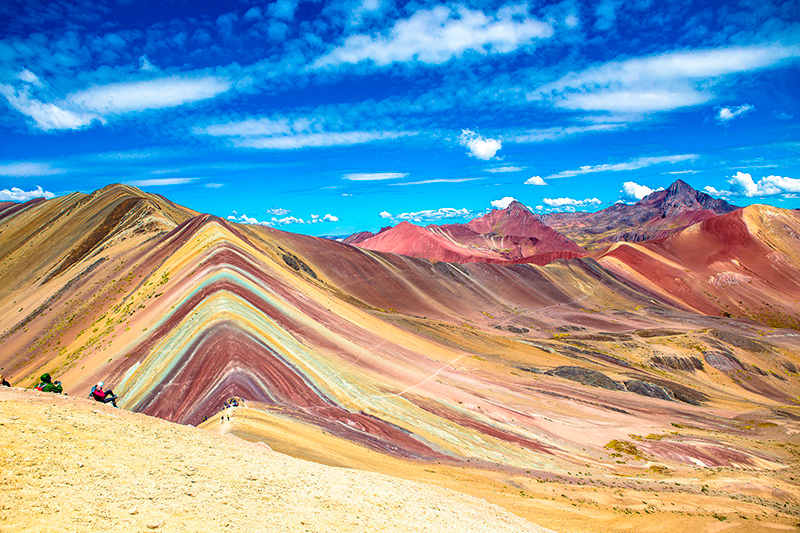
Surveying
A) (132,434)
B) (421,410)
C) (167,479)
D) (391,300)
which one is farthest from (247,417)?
(391,300)

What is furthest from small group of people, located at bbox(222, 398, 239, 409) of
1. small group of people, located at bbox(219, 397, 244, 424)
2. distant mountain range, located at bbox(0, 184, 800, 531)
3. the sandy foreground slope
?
the sandy foreground slope

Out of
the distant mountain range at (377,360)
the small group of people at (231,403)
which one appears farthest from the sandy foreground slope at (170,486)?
the small group of people at (231,403)

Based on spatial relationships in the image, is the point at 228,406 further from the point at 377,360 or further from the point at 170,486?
the point at 377,360

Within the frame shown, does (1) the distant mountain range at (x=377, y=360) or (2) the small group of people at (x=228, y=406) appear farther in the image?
(1) the distant mountain range at (x=377, y=360)

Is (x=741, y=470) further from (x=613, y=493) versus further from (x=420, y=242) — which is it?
(x=420, y=242)

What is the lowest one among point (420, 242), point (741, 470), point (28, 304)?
point (28, 304)

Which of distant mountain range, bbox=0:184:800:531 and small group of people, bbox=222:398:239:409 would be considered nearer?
small group of people, bbox=222:398:239:409

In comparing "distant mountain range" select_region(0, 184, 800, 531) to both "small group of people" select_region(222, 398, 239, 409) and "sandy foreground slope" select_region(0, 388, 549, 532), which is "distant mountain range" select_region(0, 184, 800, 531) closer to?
"small group of people" select_region(222, 398, 239, 409)

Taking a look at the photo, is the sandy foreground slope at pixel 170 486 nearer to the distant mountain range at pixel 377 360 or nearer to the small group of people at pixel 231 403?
the distant mountain range at pixel 377 360

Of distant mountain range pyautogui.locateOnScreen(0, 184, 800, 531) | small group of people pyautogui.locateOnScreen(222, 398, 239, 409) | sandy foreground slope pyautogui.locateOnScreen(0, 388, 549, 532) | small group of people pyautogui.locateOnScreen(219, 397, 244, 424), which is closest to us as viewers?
sandy foreground slope pyautogui.locateOnScreen(0, 388, 549, 532)
